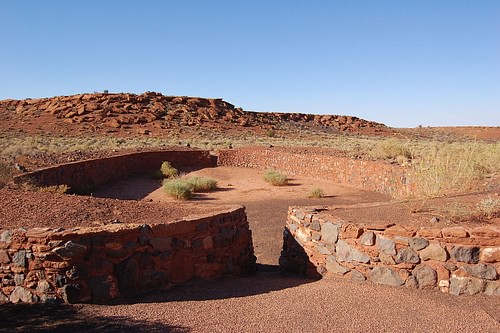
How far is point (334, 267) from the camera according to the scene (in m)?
5.94

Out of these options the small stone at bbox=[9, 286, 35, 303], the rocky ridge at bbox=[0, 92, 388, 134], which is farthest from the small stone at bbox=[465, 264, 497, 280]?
the rocky ridge at bbox=[0, 92, 388, 134]

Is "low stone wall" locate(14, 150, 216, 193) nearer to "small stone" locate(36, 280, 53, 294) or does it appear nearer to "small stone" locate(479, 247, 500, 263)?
"small stone" locate(36, 280, 53, 294)

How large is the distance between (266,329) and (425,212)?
3526mm

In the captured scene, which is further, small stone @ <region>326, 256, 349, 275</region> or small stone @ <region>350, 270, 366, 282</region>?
small stone @ <region>326, 256, 349, 275</region>

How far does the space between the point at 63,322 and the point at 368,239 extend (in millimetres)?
3619

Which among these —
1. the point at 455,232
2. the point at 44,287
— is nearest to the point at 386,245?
the point at 455,232

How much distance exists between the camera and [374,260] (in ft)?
18.0

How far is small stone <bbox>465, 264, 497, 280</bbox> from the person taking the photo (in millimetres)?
4988

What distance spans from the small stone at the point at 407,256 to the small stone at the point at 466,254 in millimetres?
435

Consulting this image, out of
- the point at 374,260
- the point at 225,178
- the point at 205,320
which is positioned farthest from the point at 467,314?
the point at 225,178

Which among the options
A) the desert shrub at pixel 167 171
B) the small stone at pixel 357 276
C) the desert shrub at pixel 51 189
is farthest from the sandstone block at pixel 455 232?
the desert shrub at pixel 167 171

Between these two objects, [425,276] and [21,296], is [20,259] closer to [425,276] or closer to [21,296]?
[21,296]

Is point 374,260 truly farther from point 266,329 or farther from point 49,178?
point 49,178

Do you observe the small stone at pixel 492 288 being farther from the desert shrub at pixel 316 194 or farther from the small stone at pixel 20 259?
the desert shrub at pixel 316 194
